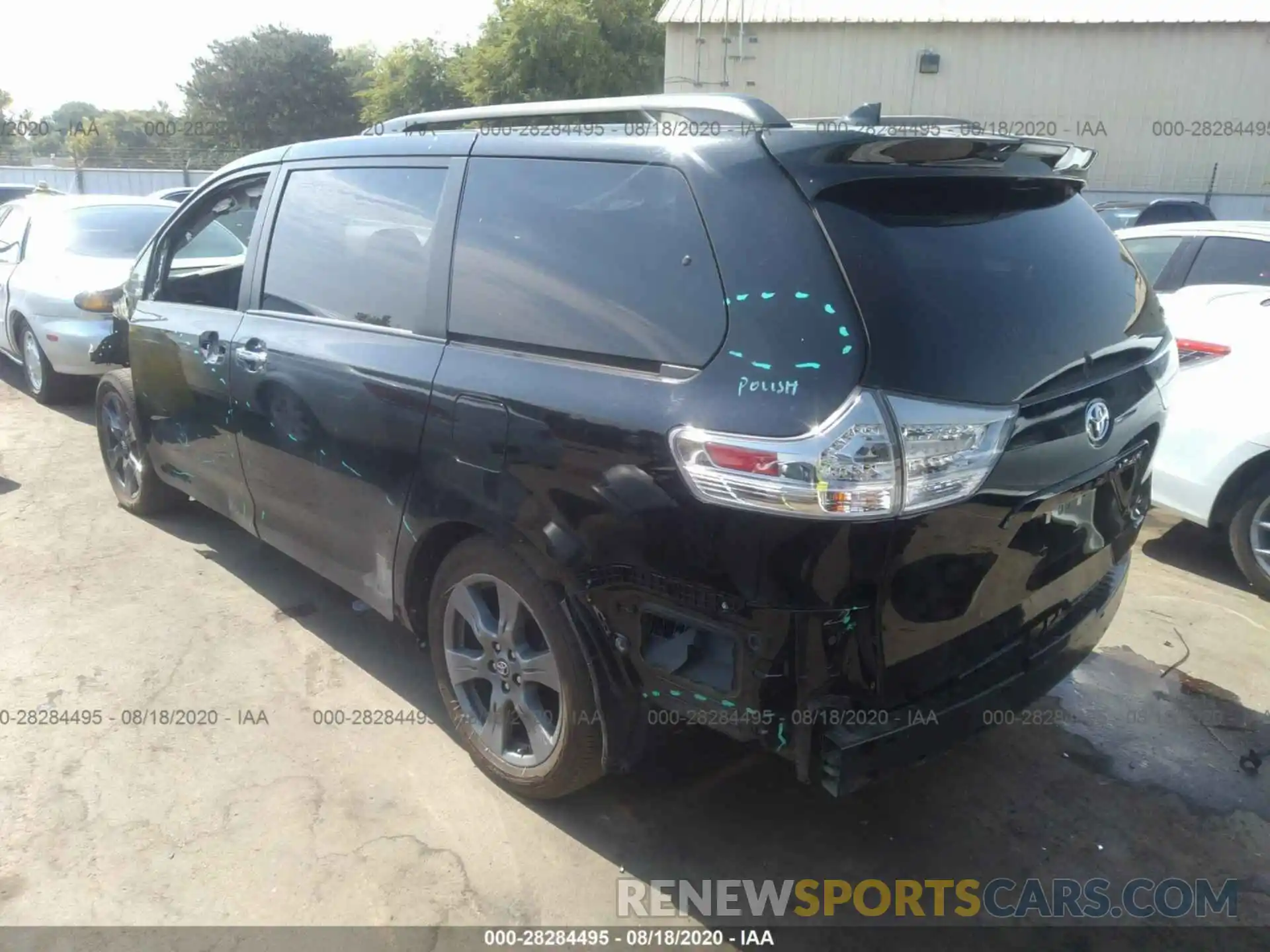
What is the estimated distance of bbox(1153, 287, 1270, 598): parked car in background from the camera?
4195 mm

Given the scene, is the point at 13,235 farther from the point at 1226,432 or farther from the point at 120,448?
the point at 1226,432

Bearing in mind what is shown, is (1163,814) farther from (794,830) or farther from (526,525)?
(526,525)

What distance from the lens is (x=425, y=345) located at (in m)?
2.79

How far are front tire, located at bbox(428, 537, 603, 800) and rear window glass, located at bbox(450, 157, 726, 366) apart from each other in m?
0.69

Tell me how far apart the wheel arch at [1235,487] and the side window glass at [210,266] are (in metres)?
4.52

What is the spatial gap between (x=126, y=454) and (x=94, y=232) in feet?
11.8

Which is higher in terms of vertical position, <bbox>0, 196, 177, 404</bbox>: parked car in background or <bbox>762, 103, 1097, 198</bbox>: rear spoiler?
<bbox>762, 103, 1097, 198</bbox>: rear spoiler

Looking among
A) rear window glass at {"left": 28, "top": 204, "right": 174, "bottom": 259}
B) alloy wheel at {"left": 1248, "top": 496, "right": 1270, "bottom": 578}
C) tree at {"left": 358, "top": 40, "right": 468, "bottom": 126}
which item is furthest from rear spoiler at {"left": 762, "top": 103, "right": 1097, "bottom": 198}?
tree at {"left": 358, "top": 40, "right": 468, "bottom": 126}

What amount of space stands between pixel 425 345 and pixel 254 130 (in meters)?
55.5

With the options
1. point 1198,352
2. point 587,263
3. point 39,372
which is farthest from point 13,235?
point 1198,352

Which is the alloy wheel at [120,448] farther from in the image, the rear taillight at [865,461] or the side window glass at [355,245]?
the rear taillight at [865,461]

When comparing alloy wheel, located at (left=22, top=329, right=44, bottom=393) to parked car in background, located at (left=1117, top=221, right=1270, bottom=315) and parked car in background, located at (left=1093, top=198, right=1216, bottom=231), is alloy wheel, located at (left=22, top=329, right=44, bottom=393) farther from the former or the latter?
parked car in background, located at (left=1093, top=198, right=1216, bottom=231)

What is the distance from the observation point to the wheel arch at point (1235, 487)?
4.18 meters

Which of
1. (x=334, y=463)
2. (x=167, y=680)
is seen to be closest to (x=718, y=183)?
(x=334, y=463)
